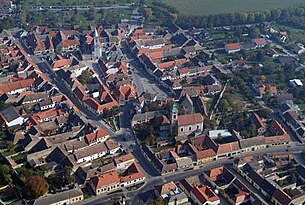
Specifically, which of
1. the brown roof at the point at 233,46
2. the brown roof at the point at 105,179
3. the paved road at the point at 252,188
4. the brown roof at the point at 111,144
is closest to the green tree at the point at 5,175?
the brown roof at the point at 105,179

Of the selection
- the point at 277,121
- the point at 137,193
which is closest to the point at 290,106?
the point at 277,121

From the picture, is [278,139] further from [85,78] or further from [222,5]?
[222,5]

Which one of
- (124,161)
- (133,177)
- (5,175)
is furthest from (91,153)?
(5,175)

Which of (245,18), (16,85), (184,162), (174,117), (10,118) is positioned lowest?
(184,162)

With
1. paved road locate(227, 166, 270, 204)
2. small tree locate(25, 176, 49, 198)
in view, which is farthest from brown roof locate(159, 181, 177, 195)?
small tree locate(25, 176, 49, 198)

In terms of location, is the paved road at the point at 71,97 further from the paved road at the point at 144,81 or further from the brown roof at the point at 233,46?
the brown roof at the point at 233,46

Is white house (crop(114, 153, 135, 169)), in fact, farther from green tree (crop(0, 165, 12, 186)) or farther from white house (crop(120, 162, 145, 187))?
green tree (crop(0, 165, 12, 186))

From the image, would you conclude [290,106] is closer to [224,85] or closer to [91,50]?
[224,85]
